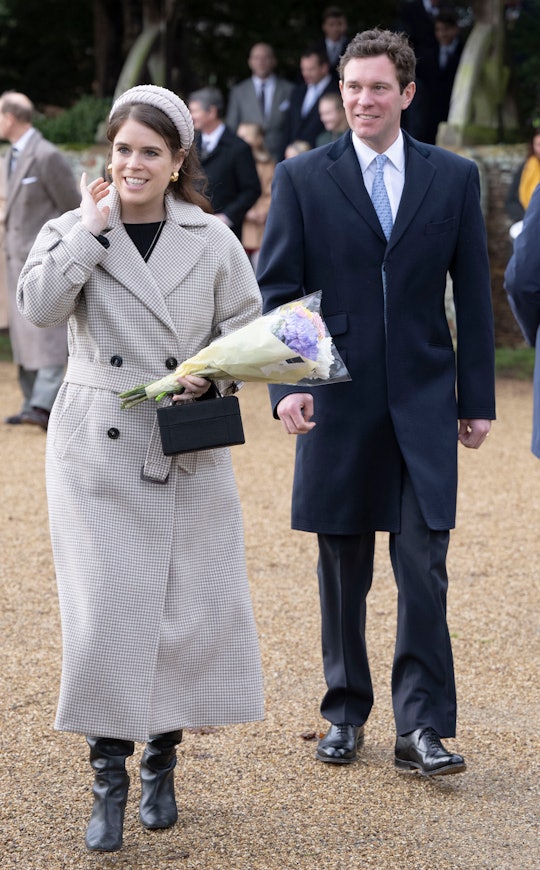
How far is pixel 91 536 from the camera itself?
11.6ft

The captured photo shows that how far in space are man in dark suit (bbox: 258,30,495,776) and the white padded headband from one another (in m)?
0.54

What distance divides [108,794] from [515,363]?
32.3 ft

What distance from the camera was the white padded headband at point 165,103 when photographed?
356cm

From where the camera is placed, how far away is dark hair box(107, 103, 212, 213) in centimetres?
355

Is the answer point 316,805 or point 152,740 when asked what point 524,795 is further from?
point 152,740

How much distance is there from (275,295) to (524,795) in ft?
5.06

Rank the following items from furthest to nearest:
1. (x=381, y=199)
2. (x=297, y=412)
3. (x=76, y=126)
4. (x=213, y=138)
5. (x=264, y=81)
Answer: (x=76, y=126) → (x=264, y=81) → (x=213, y=138) → (x=381, y=199) → (x=297, y=412)

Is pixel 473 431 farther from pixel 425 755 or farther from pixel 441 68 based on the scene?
pixel 441 68

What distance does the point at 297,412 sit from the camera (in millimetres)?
3889

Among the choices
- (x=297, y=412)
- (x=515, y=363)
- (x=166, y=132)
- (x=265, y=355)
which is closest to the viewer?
(x=265, y=355)

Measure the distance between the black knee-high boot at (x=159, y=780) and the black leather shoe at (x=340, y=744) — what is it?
24.1 inches

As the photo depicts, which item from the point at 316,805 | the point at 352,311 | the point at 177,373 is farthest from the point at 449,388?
the point at 316,805

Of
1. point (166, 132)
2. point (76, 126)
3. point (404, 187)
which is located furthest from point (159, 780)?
point (76, 126)

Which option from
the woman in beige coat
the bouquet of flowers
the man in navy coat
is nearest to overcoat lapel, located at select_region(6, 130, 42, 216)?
the man in navy coat
